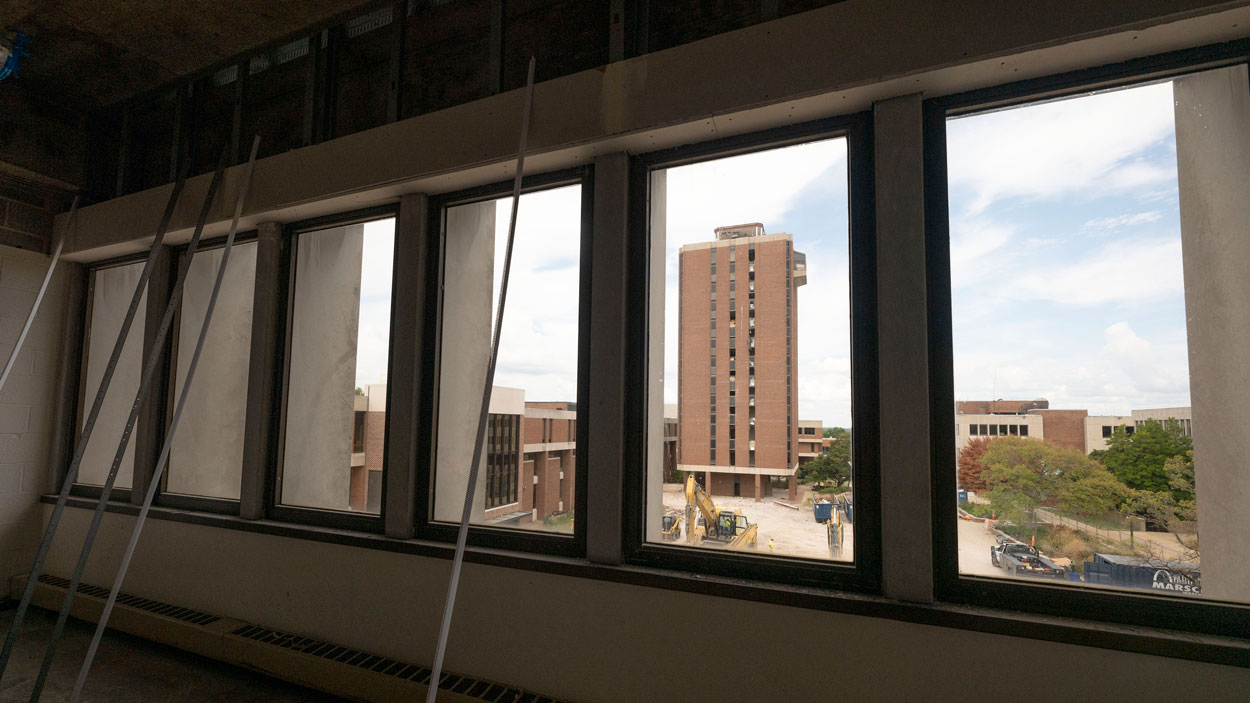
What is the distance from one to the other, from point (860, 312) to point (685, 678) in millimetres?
1213

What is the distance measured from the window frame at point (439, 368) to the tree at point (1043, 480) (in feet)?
4.05

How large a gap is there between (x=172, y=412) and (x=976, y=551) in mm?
A: 3850

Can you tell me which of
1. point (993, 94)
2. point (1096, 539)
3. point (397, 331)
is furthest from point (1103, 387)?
point (397, 331)

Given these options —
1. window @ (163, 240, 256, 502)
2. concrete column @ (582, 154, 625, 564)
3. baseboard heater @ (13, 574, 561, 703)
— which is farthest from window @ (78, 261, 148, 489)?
concrete column @ (582, 154, 625, 564)

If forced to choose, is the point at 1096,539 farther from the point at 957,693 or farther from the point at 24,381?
the point at 24,381

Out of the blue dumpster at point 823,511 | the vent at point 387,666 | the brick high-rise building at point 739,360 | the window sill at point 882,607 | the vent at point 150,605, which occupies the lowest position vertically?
the vent at point 150,605

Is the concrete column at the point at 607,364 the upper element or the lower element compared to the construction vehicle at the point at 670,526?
upper

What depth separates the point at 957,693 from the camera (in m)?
1.40

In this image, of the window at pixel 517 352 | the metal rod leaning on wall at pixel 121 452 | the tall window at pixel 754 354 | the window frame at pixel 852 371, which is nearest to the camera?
the window frame at pixel 852 371

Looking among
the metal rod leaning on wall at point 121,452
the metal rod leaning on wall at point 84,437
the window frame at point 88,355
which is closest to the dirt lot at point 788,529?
the metal rod leaning on wall at point 121,452

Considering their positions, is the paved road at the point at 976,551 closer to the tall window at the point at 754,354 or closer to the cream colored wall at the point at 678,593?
the cream colored wall at the point at 678,593

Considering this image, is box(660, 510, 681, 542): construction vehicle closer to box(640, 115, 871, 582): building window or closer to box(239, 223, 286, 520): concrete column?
box(640, 115, 871, 582): building window

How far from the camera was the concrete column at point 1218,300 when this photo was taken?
4.28 feet

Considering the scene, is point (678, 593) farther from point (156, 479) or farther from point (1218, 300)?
point (156, 479)
